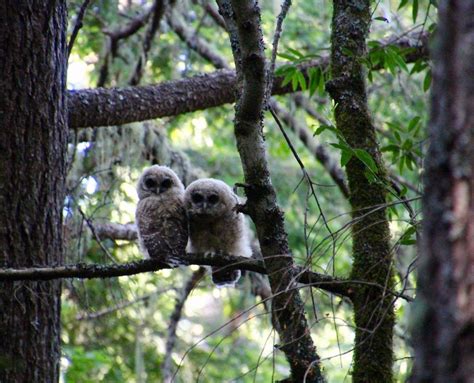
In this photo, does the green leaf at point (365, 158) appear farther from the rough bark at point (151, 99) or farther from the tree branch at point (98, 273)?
the rough bark at point (151, 99)

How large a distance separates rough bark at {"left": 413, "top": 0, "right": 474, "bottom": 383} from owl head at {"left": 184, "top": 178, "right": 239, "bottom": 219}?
2681 millimetres

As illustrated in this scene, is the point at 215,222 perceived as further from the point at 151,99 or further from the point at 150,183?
the point at 151,99

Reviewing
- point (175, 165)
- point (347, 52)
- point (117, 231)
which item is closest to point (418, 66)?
point (347, 52)

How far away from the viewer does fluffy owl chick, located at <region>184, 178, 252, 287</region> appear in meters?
3.70

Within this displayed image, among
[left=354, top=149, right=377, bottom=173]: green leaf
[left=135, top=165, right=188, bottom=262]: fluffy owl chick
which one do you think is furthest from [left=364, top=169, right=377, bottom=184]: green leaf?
[left=135, top=165, right=188, bottom=262]: fluffy owl chick

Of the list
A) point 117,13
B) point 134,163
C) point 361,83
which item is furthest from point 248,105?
point 117,13

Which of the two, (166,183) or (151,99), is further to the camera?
(151,99)

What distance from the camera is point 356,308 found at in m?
2.46

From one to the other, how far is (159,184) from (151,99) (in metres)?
0.72

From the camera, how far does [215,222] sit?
3.78 m

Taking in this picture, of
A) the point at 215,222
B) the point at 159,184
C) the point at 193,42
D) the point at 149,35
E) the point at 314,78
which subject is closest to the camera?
the point at 314,78

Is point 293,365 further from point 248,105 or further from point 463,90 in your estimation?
point 463,90

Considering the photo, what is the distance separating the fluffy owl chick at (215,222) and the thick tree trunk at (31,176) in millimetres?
802

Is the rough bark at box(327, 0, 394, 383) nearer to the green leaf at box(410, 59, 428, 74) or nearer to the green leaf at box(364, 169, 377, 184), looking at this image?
the green leaf at box(364, 169, 377, 184)
